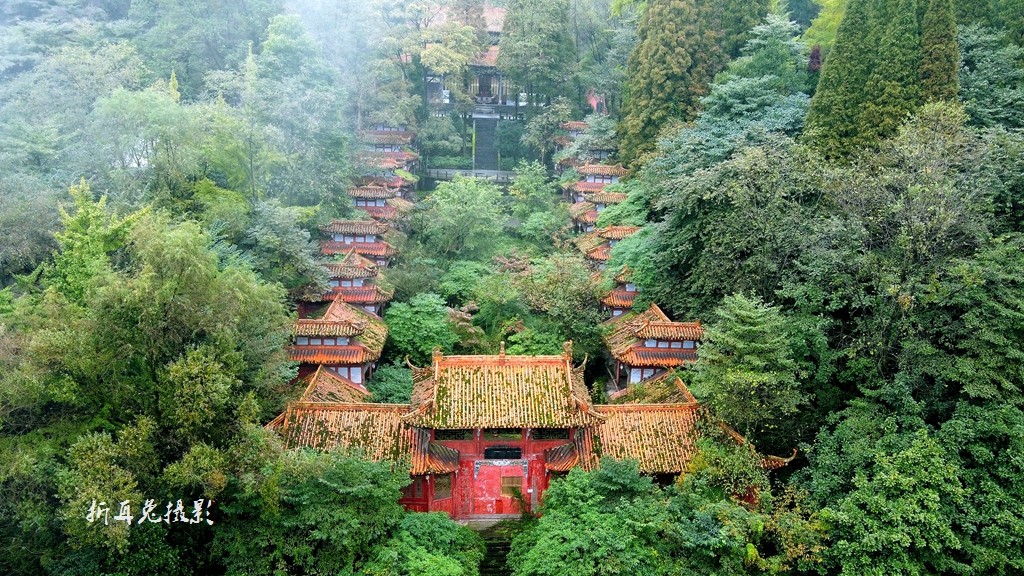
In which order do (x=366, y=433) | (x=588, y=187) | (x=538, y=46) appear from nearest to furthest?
(x=366, y=433)
(x=588, y=187)
(x=538, y=46)

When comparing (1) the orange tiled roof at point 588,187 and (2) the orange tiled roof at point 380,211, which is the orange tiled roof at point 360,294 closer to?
(2) the orange tiled roof at point 380,211

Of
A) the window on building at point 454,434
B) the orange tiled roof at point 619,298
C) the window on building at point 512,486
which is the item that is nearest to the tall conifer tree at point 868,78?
the orange tiled roof at point 619,298

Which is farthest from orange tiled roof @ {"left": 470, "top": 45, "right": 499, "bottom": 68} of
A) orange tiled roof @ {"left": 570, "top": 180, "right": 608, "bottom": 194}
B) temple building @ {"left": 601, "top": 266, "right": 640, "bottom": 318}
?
temple building @ {"left": 601, "top": 266, "right": 640, "bottom": 318}

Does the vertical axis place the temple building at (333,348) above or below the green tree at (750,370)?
below

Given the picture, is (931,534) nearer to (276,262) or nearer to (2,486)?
(2,486)

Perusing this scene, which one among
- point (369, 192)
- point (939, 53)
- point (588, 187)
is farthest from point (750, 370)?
point (369, 192)

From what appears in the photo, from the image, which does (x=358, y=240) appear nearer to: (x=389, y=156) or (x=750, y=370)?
(x=389, y=156)
